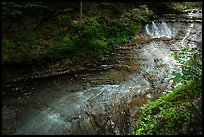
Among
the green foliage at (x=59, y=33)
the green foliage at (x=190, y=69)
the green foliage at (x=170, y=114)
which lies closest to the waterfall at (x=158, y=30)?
the green foliage at (x=59, y=33)

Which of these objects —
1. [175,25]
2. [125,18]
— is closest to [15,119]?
[125,18]

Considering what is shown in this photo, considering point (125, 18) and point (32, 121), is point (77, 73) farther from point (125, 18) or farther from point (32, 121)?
point (125, 18)

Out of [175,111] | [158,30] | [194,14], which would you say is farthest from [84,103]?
[194,14]

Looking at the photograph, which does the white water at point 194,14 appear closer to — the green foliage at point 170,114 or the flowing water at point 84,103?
the flowing water at point 84,103

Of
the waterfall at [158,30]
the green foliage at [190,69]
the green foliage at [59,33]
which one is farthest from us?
the waterfall at [158,30]

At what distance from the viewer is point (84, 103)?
7.68 m

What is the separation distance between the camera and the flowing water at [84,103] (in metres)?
6.59

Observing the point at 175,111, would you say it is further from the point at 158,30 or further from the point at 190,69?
the point at 158,30

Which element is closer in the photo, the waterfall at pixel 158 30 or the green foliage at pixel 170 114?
the green foliage at pixel 170 114

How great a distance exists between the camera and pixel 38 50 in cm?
1003

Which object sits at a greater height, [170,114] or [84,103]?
[170,114]

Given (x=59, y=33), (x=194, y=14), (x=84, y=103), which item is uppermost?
(x=194, y=14)

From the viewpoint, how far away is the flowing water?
6590 millimetres

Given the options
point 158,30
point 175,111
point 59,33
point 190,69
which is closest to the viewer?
point 175,111
